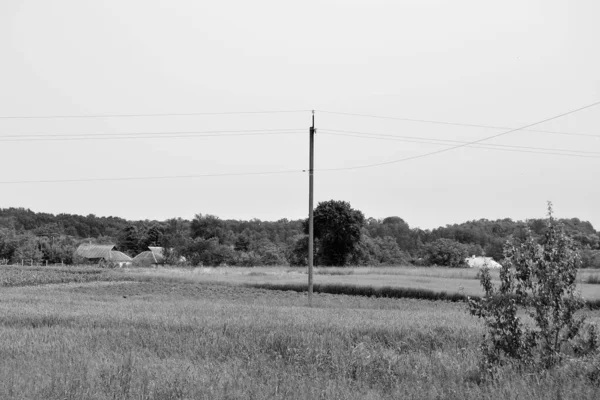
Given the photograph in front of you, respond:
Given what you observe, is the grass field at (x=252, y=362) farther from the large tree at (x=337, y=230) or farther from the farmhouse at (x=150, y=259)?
the farmhouse at (x=150, y=259)

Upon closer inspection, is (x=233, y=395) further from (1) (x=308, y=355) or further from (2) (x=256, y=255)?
(2) (x=256, y=255)

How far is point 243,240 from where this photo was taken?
12612 centimetres

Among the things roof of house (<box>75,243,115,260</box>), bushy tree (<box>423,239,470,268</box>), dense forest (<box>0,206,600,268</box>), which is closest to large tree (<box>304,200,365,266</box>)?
dense forest (<box>0,206,600,268</box>)

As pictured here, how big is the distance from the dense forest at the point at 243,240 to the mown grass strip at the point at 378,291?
26.4 m

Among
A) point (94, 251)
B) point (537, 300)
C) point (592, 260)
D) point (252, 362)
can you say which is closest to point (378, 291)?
point (252, 362)

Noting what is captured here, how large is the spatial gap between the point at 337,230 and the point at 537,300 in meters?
84.7

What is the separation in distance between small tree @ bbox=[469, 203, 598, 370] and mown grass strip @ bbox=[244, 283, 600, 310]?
24.7 meters

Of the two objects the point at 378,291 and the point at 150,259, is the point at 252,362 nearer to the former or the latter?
the point at 378,291

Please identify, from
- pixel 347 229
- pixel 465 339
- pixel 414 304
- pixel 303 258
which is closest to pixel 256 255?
pixel 303 258

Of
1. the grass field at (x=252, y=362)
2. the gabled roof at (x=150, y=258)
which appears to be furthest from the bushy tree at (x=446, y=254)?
the grass field at (x=252, y=362)

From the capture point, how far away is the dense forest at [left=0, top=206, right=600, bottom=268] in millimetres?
97250

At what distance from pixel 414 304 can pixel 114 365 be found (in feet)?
81.0

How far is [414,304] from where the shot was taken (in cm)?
3353

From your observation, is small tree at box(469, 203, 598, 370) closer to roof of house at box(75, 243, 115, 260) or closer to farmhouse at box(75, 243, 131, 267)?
farmhouse at box(75, 243, 131, 267)
